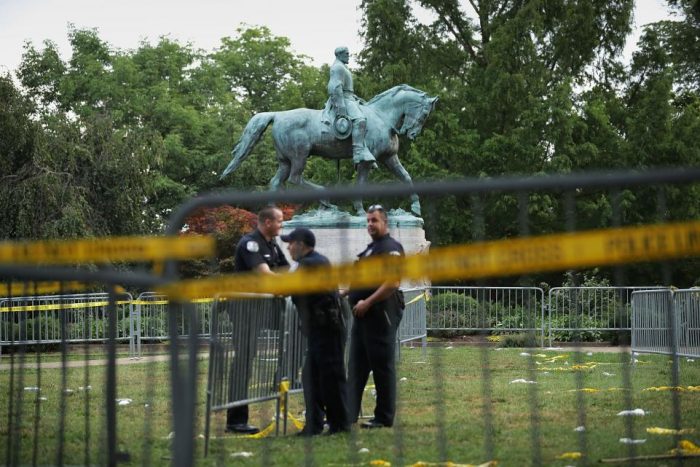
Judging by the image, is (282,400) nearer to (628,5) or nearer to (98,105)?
(628,5)

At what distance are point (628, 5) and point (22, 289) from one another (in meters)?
33.8

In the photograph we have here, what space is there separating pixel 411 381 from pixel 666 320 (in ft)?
9.03

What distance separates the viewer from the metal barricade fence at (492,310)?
20.5 metres

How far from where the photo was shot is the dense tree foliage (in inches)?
1209

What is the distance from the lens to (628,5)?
38.1m

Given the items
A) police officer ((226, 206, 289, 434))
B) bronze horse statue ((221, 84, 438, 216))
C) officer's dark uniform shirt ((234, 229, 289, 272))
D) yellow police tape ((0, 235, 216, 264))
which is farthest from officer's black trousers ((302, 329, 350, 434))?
bronze horse statue ((221, 84, 438, 216))

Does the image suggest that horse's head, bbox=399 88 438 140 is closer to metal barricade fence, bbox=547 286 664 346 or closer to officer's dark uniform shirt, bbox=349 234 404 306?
metal barricade fence, bbox=547 286 664 346

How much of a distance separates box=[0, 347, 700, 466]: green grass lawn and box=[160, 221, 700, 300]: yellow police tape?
1.11 m

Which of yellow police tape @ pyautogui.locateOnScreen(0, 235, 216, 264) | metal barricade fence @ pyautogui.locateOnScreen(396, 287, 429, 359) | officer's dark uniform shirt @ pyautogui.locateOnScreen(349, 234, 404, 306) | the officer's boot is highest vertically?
the officer's boot

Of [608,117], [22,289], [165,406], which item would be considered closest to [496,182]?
[22,289]

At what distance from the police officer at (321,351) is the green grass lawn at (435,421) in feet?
0.74

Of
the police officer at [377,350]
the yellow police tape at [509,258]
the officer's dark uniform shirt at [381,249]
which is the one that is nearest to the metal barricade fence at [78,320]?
the police officer at [377,350]

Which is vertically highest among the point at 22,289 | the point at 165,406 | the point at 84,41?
the point at 84,41

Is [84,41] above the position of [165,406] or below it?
above
